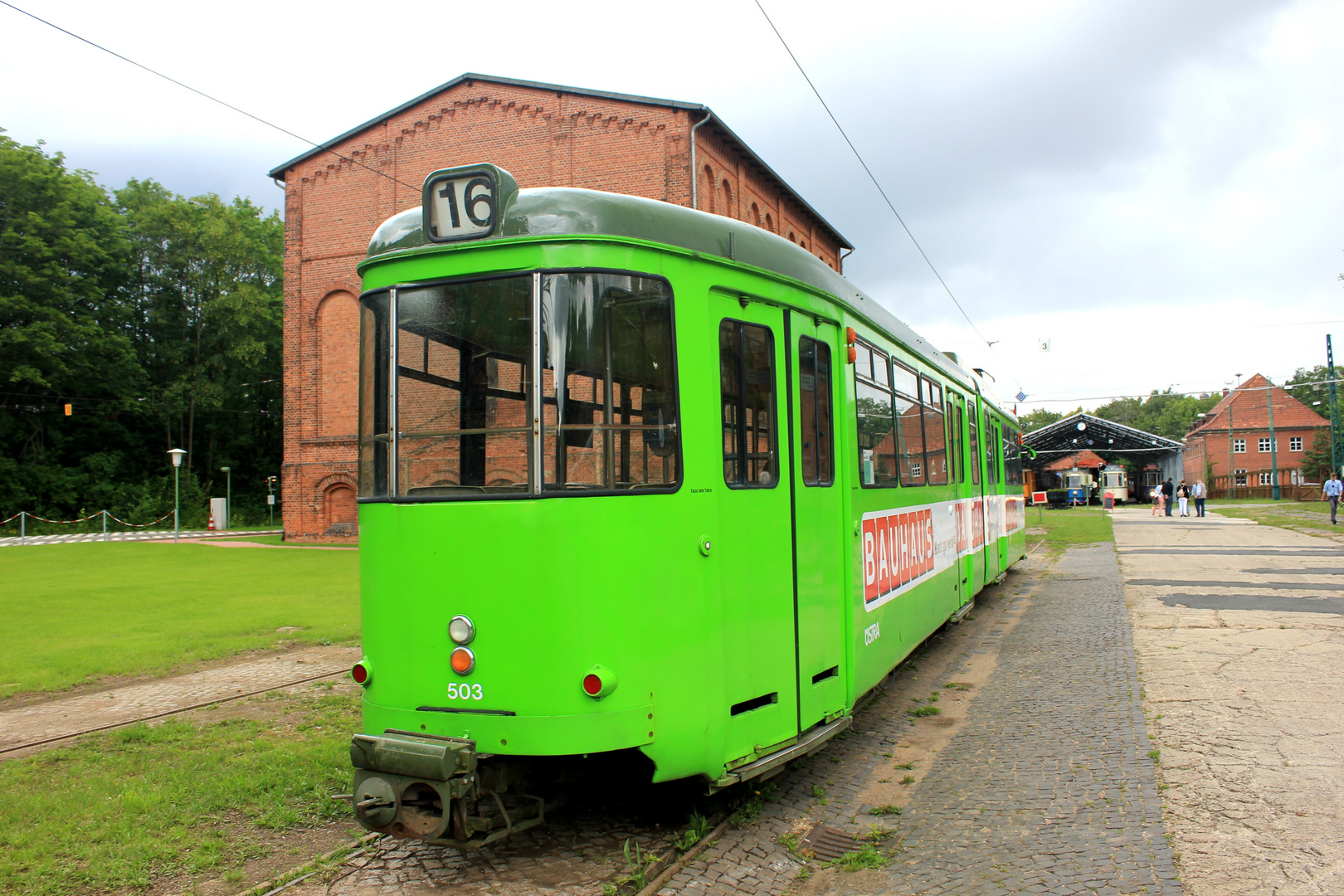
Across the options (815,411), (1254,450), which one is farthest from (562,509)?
(1254,450)

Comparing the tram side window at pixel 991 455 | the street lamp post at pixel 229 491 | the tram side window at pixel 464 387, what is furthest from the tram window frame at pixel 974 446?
the street lamp post at pixel 229 491

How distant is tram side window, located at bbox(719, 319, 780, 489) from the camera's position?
4.66m

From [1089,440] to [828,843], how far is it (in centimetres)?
6661

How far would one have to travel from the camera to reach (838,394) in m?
5.87

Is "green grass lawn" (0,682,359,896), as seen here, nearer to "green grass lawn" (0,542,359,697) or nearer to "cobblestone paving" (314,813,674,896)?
"cobblestone paving" (314,813,674,896)

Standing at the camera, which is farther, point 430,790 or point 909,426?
point 909,426

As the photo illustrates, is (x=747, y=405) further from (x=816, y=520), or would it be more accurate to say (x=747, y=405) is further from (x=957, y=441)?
(x=957, y=441)

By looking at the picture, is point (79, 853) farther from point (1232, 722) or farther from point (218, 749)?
point (1232, 722)

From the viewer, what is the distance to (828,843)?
15.2 feet

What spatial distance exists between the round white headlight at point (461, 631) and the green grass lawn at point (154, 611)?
21.4ft

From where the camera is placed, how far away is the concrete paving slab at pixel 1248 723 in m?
4.26

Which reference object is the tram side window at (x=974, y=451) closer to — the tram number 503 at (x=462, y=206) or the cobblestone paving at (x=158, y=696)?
the cobblestone paving at (x=158, y=696)

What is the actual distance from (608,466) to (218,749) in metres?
4.16

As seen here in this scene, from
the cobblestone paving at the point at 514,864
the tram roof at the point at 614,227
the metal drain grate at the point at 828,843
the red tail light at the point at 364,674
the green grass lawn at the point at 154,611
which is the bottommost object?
the metal drain grate at the point at 828,843
